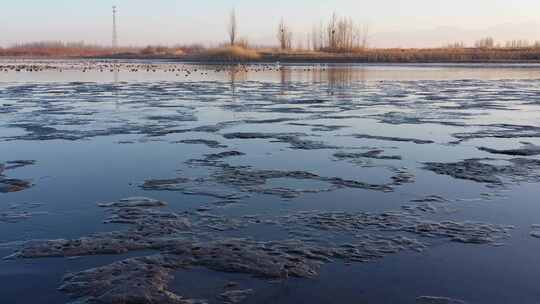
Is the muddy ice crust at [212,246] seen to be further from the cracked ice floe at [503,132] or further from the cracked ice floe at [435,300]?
the cracked ice floe at [503,132]

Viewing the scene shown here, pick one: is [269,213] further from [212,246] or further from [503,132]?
[503,132]

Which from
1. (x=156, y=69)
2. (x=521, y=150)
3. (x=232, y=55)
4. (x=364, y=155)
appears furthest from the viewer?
(x=232, y=55)

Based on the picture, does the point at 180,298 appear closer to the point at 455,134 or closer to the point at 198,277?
the point at 198,277

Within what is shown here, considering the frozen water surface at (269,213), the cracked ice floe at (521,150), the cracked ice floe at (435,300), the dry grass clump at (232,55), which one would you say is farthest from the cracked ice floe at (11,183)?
the dry grass clump at (232,55)

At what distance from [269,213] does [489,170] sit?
12.6 feet

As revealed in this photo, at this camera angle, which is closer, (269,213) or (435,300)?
(435,300)

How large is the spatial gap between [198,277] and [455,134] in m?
8.70

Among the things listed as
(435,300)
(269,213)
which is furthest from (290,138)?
(435,300)

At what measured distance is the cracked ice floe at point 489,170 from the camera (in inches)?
313

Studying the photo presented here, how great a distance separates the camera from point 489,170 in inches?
332

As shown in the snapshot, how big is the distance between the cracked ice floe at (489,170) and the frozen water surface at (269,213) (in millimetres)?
31

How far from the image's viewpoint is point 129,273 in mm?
4691

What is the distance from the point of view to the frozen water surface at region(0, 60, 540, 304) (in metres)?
4.54

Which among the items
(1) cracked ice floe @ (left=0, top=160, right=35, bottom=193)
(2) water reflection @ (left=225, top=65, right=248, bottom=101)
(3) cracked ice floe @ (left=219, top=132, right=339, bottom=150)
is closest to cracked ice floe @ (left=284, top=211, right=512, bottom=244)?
(1) cracked ice floe @ (left=0, top=160, right=35, bottom=193)
